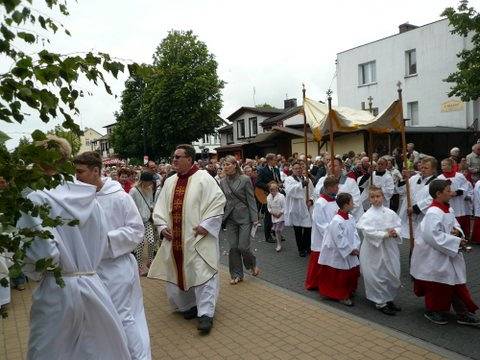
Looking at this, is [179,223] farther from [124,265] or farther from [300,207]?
[300,207]

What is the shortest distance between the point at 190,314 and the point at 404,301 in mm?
2813

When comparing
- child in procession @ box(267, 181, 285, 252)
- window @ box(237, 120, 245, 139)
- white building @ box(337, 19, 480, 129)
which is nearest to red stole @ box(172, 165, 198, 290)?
child in procession @ box(267, 181, 285, 252)

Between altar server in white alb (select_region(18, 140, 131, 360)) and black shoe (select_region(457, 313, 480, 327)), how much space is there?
3.94 meters

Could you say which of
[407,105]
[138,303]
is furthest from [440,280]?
[407,105]

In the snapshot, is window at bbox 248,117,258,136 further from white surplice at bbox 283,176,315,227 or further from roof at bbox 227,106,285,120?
white surplice at bbox 283,176,315,227

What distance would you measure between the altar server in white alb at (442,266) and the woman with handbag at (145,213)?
459 cm

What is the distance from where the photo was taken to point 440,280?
5.19 metres

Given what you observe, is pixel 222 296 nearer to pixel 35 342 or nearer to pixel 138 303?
pixel 138 303

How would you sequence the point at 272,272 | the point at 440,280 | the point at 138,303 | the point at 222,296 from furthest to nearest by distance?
the point at 272,272 < the point at 222,296 < the point at 440,280 < the point at 138,303

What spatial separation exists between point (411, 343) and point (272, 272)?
11.2 feet

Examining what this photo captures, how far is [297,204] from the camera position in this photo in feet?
31.6

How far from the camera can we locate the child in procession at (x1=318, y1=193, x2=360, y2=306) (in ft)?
20.0

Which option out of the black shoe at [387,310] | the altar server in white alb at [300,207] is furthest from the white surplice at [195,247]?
the altar server in white alb at [300,207]

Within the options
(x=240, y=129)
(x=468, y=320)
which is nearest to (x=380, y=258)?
(x=468, y=320)
